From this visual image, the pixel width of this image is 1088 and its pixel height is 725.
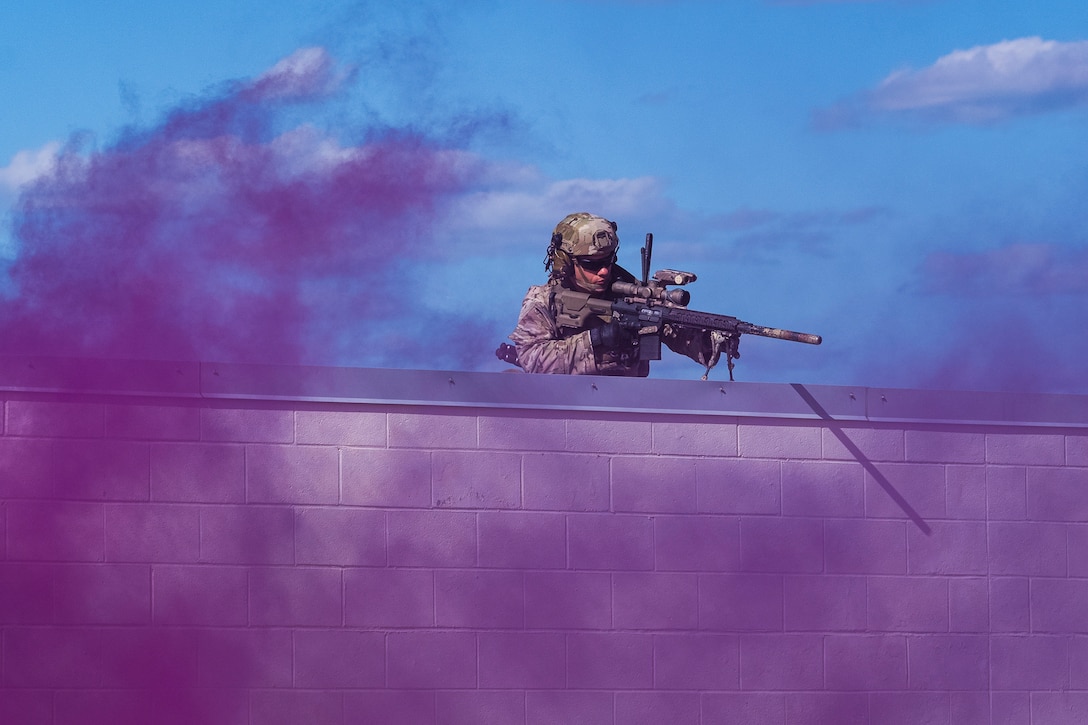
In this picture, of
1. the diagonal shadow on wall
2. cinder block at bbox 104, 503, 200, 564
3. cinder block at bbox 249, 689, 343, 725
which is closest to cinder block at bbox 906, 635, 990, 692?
the diagonal shadow on wall

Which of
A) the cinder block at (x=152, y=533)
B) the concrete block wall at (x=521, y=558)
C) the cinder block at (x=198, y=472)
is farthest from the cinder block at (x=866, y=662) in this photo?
the cinder block at (x=152, y=533)

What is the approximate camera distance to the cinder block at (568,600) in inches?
239

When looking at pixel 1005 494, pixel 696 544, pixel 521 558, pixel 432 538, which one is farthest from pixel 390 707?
pixel 1005 494

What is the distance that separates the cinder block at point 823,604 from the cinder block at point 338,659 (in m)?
1.88

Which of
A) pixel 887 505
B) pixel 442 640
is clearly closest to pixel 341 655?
pixel 442 640

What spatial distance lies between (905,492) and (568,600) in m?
1.70

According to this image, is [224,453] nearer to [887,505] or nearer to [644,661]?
[644,661]

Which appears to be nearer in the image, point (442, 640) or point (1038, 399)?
point (442, 640)

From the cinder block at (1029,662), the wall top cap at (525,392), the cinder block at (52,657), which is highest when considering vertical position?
the wall top cap at (525,392)

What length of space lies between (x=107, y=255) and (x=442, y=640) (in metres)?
2.26

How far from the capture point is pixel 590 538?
20.2 feet

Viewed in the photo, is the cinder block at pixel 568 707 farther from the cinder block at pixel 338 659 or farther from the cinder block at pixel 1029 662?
the cinder block at pixel 1029 662

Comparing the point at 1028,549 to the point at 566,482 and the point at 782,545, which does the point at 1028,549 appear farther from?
the point at 566,482

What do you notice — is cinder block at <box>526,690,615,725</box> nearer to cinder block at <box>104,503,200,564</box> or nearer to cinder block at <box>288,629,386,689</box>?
cinder block at <box>288,629,386,689</box>
